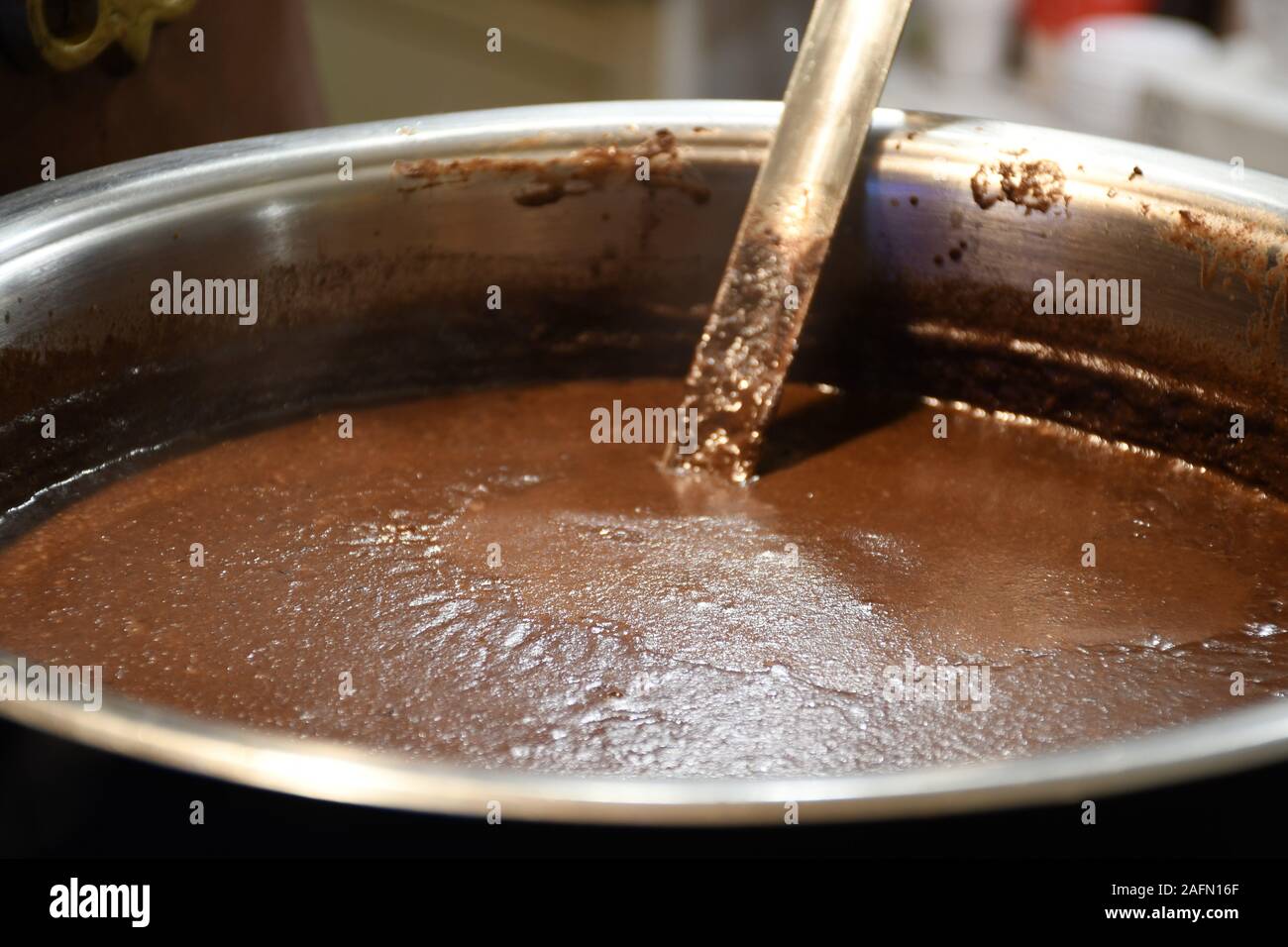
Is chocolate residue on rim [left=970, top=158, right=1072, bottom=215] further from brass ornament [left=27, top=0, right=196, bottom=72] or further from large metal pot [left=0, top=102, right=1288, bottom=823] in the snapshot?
brass ornament [left=27, top=0, right=196, bottom=72]

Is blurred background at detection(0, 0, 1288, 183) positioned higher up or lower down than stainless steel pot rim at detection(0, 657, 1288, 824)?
higher up

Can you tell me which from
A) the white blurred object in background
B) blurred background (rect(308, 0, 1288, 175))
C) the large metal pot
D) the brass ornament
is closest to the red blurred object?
blurred background (rect(308, 0, 1288, 175))

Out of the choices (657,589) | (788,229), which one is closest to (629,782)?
(657,589)

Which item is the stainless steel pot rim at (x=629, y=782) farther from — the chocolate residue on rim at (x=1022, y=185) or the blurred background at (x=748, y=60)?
the blurred background at (x=748, y=60)

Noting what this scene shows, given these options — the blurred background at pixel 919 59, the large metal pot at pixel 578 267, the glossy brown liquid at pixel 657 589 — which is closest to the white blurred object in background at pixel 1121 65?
the blurred background at pixel 919 59

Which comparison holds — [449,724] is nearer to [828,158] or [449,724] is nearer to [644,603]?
[644,603]

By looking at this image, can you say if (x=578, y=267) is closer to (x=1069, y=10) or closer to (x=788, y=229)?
(x=788, y=229)

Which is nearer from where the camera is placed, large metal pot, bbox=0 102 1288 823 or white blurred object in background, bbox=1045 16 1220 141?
large metal pot, bbox=0 102 1288 823

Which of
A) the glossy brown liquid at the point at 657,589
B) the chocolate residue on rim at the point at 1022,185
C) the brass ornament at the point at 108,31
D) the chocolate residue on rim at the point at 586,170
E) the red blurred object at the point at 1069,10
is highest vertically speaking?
the red blurred object at the point at 1069,10
